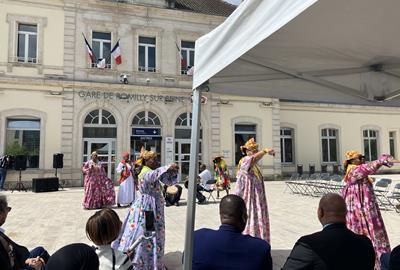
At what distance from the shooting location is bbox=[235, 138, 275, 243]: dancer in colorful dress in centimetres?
470

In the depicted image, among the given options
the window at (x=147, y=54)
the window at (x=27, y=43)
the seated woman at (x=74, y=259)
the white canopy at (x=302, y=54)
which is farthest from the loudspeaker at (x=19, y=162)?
the seated woman at (x=74, y=259)

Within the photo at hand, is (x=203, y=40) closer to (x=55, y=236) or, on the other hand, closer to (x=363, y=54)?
(x=363, y=54)

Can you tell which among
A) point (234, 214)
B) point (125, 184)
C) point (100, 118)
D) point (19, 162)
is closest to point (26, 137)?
point (19, 162)

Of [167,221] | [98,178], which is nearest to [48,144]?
[98,178]

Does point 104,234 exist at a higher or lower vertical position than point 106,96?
lower

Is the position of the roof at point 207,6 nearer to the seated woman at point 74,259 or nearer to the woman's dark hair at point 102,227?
the woman's dark hair at point 102,227

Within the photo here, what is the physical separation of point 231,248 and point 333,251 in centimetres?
53

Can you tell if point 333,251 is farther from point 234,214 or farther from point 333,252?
point 234,214

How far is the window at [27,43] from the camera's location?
53.8ft

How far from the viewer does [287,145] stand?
22547mm

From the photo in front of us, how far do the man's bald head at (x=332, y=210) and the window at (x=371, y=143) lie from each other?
978 inches

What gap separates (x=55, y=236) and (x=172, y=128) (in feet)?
40.6

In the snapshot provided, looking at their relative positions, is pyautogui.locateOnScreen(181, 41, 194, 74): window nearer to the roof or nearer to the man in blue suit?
the roof

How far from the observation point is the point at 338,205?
6.62 ft
